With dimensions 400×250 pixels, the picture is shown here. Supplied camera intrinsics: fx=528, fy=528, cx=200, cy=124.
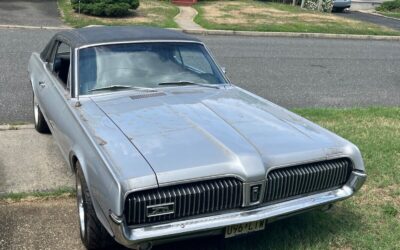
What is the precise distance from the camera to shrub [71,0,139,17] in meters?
17.9

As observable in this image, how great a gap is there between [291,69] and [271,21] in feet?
27.6

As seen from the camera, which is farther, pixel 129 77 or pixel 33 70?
pixel 33 70

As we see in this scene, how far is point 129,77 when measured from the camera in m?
4.80

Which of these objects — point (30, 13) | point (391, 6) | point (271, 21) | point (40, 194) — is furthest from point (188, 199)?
point (391, 6)

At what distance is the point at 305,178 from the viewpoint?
3719 millimetres

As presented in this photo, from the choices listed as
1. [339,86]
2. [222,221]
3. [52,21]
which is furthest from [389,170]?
[52,21]

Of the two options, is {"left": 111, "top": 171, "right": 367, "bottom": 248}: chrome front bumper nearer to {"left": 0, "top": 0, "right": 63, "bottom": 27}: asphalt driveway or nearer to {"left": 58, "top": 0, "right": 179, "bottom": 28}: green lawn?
{"left": 58, "top": 0, "right": 179, "bottom": 28}: green lawn

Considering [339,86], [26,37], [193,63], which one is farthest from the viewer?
[26,37]

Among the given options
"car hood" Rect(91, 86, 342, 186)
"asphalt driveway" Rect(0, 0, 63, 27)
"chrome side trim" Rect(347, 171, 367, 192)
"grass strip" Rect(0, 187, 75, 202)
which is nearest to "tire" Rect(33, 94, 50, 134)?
"grass strip" Rect(0, 187, 75, 202)

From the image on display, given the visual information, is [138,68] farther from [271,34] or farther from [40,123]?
[271,34]

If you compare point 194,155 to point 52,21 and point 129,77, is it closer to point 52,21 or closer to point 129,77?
point 129,77

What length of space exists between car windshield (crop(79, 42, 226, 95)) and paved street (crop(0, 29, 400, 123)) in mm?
2659

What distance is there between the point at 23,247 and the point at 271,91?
6.34 metres

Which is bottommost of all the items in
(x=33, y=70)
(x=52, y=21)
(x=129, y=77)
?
(x=52, y=21)
